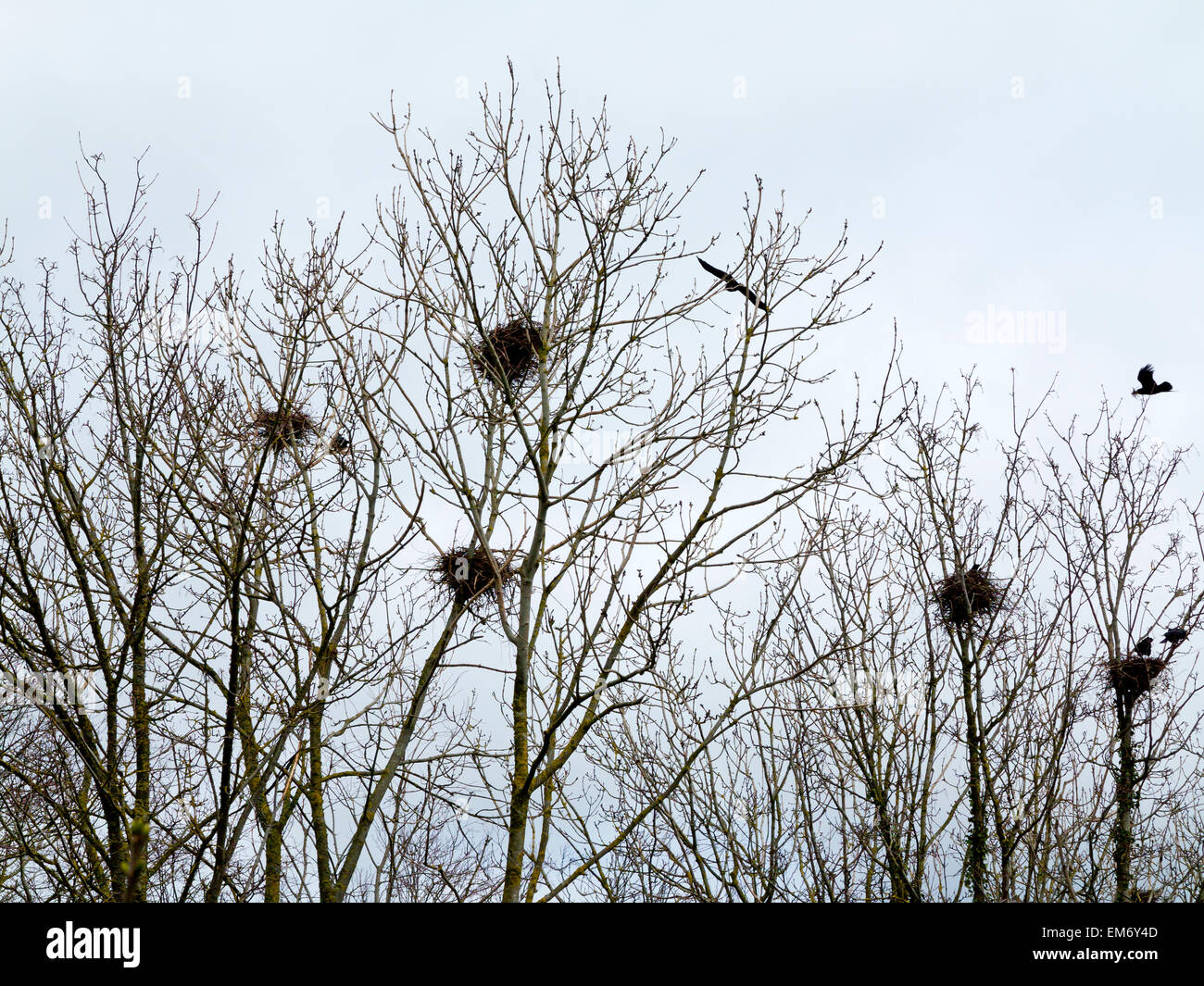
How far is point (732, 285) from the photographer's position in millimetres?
7281

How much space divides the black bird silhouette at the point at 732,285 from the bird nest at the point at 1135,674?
5.63 metres

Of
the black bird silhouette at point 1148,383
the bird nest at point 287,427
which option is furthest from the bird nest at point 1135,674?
the bird nest at point 287,427

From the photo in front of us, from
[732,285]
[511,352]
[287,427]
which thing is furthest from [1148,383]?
[287,427]

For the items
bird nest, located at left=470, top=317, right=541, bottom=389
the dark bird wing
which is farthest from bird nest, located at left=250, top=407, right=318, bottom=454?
the dark bird wing

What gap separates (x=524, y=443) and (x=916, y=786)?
16.5 feet

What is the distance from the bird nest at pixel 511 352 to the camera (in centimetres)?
735

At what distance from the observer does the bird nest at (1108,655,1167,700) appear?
32.4 ft

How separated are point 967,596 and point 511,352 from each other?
5.10 metres

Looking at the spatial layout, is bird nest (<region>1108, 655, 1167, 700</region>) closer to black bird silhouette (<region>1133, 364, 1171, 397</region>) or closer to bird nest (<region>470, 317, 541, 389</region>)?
black bird silhouette (<region>1133, 364, 1171, 397</region>)

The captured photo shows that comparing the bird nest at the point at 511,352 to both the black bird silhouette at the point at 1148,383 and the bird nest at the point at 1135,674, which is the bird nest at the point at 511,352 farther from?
the bird nest at the point at 1135,674

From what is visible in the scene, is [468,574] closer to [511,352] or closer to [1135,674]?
[511,352]

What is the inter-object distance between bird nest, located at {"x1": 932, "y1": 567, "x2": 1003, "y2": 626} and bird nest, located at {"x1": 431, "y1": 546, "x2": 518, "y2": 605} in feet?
15.1

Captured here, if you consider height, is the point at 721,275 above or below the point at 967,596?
above
